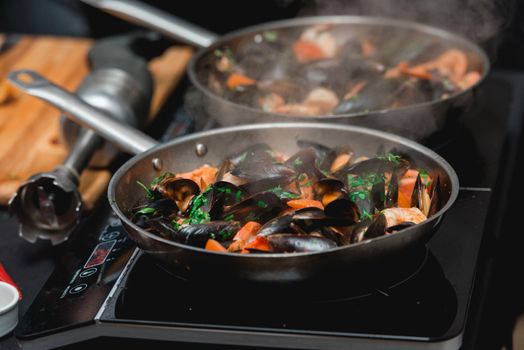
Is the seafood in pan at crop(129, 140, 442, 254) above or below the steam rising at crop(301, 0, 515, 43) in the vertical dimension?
above

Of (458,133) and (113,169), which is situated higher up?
(458,133)

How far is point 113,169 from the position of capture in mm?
2023

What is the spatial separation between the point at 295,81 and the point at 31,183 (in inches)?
28.7

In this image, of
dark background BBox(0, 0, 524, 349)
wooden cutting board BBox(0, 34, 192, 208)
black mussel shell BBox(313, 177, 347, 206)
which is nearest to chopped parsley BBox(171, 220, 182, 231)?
black mussel shell BBox(313, 177, 347, 206)

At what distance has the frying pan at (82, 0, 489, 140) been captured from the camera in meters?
1.70

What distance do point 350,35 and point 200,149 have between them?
33.9 inches

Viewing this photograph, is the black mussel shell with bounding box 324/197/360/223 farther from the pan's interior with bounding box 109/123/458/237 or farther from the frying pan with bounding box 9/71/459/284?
the pan's interior with bounding box 109/123/458/237

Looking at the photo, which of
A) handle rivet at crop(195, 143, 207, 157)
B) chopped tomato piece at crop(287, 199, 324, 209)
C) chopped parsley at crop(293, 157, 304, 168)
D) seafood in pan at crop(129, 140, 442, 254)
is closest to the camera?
seafood in pan at crop(129, 140, 442, 254)

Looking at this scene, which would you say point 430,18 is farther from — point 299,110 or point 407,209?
point 407,209

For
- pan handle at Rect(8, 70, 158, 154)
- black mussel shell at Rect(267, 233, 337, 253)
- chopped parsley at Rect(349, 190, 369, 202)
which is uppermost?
black mussel shell at Rect(267, 233, 337, 253)

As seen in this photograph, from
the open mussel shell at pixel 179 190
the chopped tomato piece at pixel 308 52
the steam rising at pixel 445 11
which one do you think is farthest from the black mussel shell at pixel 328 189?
the steam rising at pixel 445 11

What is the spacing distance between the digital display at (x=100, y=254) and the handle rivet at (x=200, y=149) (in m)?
0.26

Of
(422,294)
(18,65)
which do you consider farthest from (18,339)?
(18,65)

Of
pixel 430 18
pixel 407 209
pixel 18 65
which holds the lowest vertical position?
pixel 18 65
